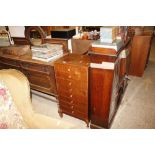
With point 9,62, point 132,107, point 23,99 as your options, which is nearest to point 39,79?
point 9,62

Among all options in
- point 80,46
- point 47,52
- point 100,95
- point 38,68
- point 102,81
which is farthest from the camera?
point 80,46

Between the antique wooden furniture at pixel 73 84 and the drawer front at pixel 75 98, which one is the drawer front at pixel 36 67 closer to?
the antique wooden furniture at pixel 73 84

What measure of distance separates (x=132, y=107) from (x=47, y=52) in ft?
5.99

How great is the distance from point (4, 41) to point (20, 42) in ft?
1.36

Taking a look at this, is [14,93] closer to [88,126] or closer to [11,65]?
[88,126]

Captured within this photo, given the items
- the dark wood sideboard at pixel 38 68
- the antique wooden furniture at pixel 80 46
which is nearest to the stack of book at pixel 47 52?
the dark wood sideboard at pixel 38 68

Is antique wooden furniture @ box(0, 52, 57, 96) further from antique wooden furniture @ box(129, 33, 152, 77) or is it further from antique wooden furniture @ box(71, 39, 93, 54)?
antique wooden furniture @ box(129, 33, 152, 77)

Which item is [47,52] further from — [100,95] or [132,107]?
[132,107]

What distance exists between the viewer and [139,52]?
3.63 meters

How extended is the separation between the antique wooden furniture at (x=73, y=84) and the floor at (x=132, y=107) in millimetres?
271

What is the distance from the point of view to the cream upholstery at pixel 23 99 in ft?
4.56

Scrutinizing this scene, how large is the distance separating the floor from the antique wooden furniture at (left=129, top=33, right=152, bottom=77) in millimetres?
246
